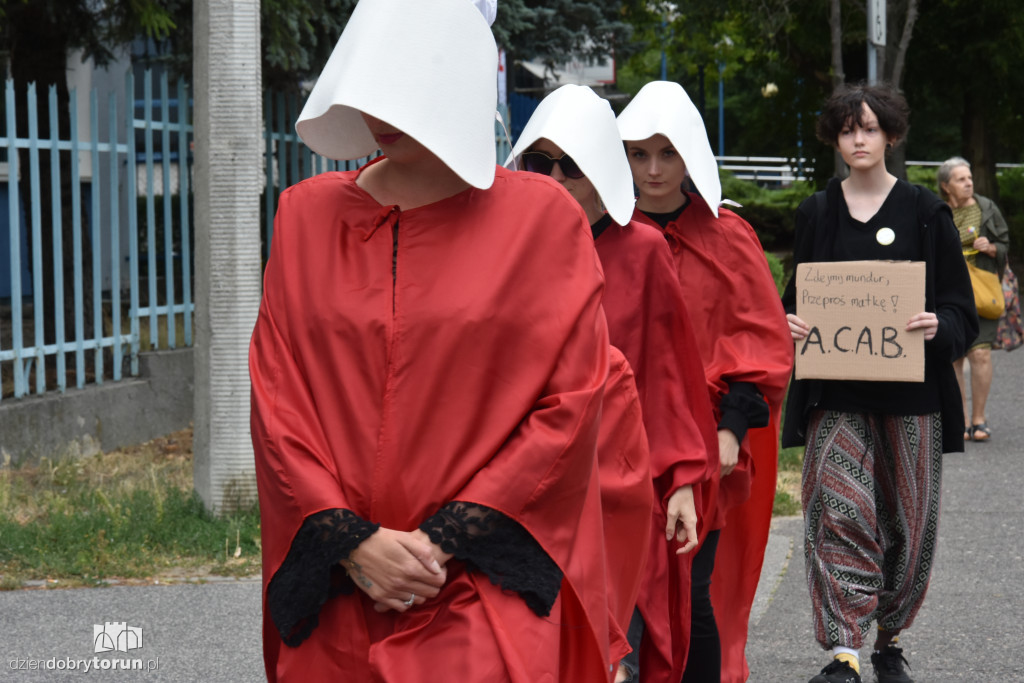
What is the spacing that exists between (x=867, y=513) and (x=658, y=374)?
132 centimetres

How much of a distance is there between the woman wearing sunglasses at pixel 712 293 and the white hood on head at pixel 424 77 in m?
1.90

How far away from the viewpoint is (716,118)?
220 ft

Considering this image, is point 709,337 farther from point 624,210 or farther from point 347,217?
point 347,217

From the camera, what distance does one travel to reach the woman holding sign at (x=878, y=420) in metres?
4.97

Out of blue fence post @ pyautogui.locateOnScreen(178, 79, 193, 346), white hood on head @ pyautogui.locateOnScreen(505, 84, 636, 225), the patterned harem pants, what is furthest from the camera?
blue fence post @ pyautogui.locateOnScreen(178, 79, 193, 346)

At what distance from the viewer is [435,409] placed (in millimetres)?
2619

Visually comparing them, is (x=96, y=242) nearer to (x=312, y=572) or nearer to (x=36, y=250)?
(x=36, y=250)

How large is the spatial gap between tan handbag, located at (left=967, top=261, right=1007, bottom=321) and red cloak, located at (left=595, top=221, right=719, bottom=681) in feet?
22.1

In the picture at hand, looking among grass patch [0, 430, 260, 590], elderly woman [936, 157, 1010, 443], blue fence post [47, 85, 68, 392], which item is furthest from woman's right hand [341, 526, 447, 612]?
elderly woman [936, 157, 1010, 443]

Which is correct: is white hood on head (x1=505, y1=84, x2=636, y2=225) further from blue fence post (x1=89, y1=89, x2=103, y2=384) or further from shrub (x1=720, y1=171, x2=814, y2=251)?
shrub (x1=720, y1=171, x2=814, y2=251)

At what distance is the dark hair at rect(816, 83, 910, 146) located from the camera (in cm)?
502

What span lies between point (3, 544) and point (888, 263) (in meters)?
4.08

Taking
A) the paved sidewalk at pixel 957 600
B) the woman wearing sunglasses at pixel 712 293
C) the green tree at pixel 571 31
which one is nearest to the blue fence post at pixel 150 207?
the paved sidewalk at pixel 957 600

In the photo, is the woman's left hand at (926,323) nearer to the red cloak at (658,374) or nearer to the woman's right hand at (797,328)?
the woman's right hand at (797,328)
